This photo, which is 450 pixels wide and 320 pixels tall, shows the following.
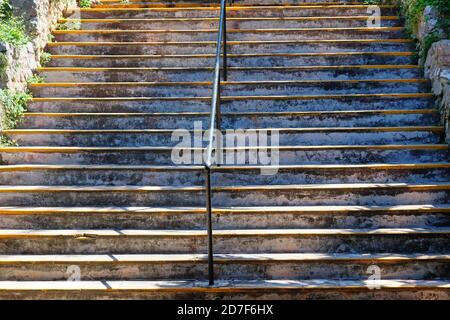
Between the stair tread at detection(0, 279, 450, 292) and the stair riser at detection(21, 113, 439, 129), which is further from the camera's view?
the stair riser at detection(21, 113, 439, 129)

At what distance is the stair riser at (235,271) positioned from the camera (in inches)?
170

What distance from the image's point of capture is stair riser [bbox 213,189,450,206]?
484 cm

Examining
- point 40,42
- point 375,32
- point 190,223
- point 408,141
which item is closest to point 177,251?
point 190,223

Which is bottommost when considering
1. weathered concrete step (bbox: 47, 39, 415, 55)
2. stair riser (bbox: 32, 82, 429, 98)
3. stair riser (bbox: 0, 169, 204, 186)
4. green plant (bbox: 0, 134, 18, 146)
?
stair riser (bbox: 0, 169, 204, 186)

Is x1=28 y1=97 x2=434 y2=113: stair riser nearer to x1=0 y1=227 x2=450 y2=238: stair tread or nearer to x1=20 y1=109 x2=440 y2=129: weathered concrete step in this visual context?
x1=20 y1=109 x2=440 y2=129: weathered concrete step

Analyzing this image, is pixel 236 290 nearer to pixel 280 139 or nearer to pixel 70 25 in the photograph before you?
pixel 280 139

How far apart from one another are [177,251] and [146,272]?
0.33 m

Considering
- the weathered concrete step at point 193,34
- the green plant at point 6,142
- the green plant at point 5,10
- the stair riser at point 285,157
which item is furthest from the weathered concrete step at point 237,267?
the weathered concrete step at point 193,34

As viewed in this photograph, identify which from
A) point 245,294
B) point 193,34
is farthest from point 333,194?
point 193,34

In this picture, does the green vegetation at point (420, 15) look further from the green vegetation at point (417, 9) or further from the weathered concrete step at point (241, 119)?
the weathered concrete step at point (241, 119)

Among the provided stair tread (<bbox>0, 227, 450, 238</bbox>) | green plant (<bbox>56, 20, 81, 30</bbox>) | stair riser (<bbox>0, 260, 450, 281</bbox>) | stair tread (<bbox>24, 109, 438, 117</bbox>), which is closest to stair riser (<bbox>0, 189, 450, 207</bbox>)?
stair tread (<bbox>0, 227, 450, 238</bbox>)

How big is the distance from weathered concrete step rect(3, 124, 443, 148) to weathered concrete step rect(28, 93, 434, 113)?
429 mm

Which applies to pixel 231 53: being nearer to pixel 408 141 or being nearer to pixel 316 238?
pixel 408 141

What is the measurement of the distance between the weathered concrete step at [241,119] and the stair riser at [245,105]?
0.19m
